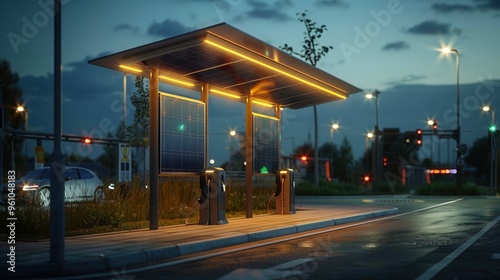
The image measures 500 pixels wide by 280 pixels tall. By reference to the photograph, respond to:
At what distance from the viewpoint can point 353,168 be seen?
400 feet

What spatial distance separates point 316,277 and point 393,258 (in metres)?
2.69

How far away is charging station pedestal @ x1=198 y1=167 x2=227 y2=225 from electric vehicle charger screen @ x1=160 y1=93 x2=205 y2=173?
62cm

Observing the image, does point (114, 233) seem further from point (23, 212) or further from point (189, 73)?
point (189, 73)

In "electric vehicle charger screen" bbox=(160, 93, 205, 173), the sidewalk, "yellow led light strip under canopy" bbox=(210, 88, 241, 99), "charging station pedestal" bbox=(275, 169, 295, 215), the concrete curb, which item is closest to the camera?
the concrete curb

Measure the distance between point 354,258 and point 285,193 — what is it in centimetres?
1045

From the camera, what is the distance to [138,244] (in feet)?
42.0

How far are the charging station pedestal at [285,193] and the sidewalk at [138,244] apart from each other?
2.81 m

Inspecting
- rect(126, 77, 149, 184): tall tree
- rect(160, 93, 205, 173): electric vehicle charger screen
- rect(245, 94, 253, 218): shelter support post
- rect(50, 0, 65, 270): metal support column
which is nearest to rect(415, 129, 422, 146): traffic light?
rect(126, 77, 149, 184): tall tree

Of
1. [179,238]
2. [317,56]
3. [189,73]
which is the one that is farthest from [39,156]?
[179,238]

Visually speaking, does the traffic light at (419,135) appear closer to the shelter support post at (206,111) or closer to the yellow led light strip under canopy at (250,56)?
the yellow led light strip under canopy at (250,56)

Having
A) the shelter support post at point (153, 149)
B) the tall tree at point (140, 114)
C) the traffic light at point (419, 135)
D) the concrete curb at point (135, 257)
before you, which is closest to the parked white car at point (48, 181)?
the tall tree at point (140, 114)

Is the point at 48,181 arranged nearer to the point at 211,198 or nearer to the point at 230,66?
the point at 211,198

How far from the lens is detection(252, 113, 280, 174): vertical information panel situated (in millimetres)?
21825

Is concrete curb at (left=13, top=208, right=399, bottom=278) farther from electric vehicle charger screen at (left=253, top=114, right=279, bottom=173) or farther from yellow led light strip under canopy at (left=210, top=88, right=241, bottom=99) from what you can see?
electric vehicle charger screen at (left=253, top=114, right=279, bottom=173)
